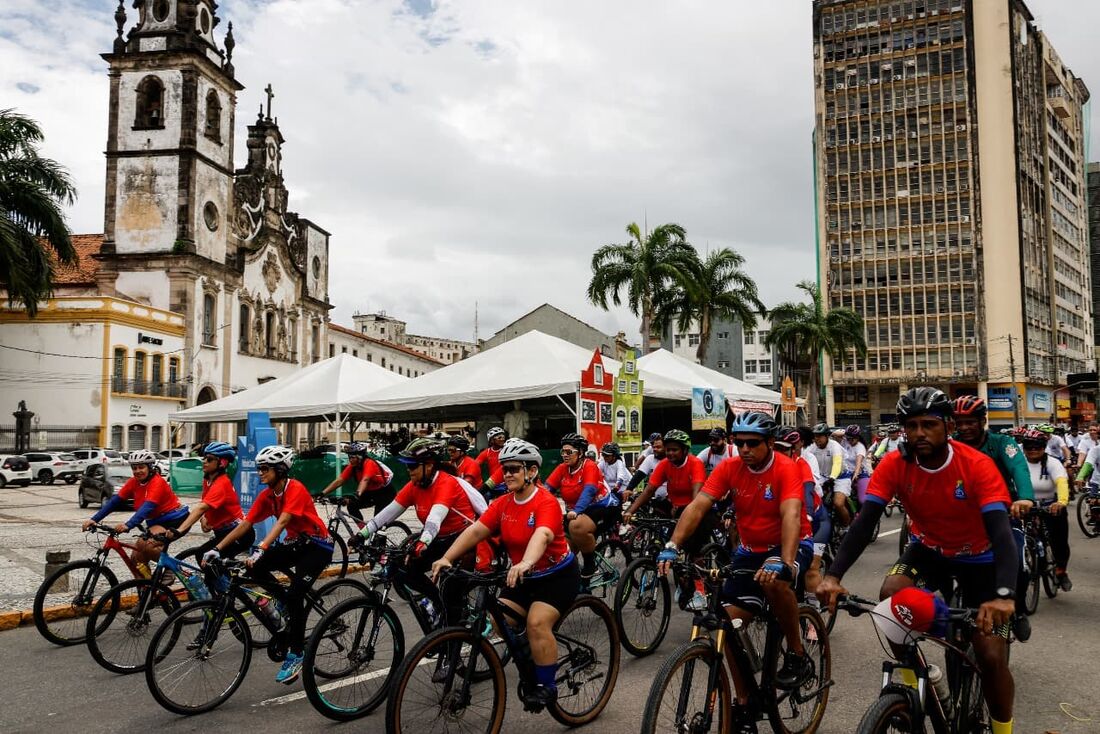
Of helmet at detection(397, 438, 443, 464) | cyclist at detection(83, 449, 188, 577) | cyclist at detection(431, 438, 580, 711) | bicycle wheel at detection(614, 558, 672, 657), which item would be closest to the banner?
bicycle wheel at detection(614, 558, 672, 657)

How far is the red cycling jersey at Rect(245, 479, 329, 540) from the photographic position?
678cm

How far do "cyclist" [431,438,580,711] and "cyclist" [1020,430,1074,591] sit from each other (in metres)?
5.95

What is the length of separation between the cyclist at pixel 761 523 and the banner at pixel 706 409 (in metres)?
16.0

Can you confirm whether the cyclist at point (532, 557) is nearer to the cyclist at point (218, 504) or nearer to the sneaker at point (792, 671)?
the sneaker at point (792, 671)

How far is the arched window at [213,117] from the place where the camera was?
178ft

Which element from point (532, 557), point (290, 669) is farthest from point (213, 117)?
point (532, 557)

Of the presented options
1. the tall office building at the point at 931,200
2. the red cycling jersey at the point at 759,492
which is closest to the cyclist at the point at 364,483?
the red cycling jersey at the point at 759,492

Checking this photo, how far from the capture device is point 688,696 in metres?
4.18

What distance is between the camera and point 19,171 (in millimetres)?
31844

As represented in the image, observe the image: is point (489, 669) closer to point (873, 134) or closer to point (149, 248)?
point (149, 248)

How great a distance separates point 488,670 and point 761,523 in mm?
1850

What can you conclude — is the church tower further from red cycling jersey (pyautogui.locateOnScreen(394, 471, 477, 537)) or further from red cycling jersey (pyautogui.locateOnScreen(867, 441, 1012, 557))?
red cycling jersey (pyautogui.locateOnScreen(867, 441, 1012, 557))

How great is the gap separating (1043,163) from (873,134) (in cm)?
1908

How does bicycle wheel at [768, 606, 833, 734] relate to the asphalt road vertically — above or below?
above
